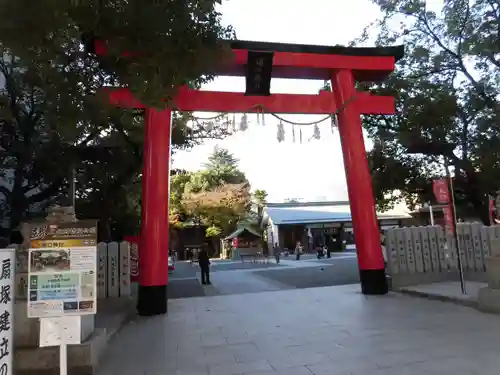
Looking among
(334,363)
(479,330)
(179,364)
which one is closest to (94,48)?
(179,364)

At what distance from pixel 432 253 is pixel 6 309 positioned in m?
10.1

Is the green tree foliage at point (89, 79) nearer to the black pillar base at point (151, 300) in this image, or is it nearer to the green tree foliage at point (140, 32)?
the green tree foliage at point (140, 32)

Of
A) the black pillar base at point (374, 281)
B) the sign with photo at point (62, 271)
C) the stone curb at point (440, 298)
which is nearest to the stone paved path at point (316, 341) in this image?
the stone curb at point (440, 298)

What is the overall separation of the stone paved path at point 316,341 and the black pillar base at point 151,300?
334 mm

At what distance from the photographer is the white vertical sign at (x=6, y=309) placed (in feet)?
11.1

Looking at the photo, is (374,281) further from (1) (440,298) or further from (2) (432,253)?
(2) (432,253)

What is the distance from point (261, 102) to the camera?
33.4 feet

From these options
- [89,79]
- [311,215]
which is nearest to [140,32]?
[89,79]

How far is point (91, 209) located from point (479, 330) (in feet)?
36.8

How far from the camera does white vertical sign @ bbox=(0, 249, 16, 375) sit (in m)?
3.40

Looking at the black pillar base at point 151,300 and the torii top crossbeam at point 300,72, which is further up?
the torii top crossbeam at point 300,72

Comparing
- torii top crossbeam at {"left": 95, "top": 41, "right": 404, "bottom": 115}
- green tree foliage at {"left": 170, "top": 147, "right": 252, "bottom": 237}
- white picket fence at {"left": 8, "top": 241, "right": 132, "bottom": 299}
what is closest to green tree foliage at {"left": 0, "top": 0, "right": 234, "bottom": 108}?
torii top crossbeam at {"left": 95, "top": 41, "right": 404, "bottom": 115}

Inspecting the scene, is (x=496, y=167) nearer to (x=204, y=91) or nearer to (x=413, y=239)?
(x=413, y=239)

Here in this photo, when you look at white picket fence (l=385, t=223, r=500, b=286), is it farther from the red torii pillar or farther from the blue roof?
the blue roof
